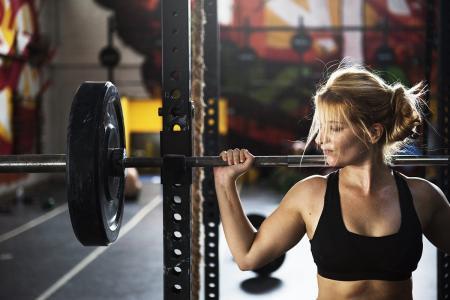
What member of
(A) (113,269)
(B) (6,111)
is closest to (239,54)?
(B) (6,111)

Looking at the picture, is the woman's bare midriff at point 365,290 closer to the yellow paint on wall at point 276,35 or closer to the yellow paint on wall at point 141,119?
the yellow paint on wall at point 276,35

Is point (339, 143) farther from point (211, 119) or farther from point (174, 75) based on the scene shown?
point (211, 119)

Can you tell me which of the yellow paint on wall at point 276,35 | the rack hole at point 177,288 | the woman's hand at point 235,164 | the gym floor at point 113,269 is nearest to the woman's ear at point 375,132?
the woman's hand at point 235,164

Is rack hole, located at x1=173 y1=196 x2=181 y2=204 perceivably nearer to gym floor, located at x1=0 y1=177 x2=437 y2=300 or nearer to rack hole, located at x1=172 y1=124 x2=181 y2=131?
rack hole, located at x1=172 y1=124 x2=181 y2=131

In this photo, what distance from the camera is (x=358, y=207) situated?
3.24 feet

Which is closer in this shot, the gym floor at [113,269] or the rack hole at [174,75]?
the rack hole at [174,75]

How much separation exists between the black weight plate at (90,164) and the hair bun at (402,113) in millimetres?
557

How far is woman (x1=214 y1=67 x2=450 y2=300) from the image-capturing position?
3.11ft

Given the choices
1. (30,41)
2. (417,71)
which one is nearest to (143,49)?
(30,41)

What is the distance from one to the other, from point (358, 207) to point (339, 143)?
13cm

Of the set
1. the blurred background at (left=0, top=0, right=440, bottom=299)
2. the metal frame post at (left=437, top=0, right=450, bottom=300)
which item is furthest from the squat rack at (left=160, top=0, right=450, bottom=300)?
the blurred background at (left=0, top=0, right=440, bottom=299)

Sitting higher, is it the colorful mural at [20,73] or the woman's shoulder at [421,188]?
the colorful mural at [20,73]

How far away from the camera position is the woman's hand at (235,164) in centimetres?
106

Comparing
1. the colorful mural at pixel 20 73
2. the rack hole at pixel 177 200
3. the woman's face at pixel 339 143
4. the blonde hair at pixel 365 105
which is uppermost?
the colorful mural at pixel 20 73
